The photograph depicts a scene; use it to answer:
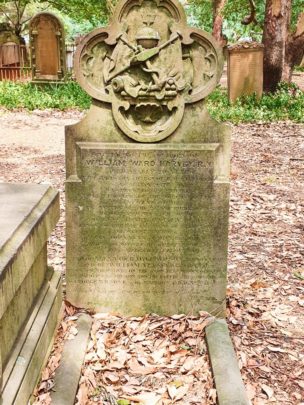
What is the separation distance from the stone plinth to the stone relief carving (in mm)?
803

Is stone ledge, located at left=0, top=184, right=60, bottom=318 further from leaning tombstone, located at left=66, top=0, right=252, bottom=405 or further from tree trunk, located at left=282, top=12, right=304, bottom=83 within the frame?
tree trunk, located at left=282, top=12, right=304, bottom=83

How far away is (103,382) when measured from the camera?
3.52m

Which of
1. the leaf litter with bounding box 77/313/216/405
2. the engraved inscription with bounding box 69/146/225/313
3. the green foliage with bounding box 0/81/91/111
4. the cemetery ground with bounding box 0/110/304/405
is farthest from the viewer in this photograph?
the green foliage with bounding box 0/81/91/111

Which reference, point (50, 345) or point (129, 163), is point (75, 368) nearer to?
point (50, 345)

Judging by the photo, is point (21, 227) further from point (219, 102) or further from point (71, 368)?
point (219, 102)

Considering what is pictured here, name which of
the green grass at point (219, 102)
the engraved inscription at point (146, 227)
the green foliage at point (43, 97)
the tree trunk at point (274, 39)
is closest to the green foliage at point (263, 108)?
the green grass at point (219, 102)

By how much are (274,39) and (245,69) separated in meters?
1.67

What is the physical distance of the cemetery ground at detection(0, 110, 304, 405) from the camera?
352 centimetres

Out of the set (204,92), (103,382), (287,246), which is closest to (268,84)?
(287,246)

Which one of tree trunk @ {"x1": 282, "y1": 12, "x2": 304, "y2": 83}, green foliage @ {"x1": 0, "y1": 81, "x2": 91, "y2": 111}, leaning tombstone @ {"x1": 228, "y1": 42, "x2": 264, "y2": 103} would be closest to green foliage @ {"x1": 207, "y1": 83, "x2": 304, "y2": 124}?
leaning tombstone @ {"x1": 228, "y1": 42, "x2": 264, "y2": 103}

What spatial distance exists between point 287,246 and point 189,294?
2006 mm

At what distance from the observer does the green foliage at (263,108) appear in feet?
43.8

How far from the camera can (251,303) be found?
4.63m

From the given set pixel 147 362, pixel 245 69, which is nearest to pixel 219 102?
pixel 245 69
